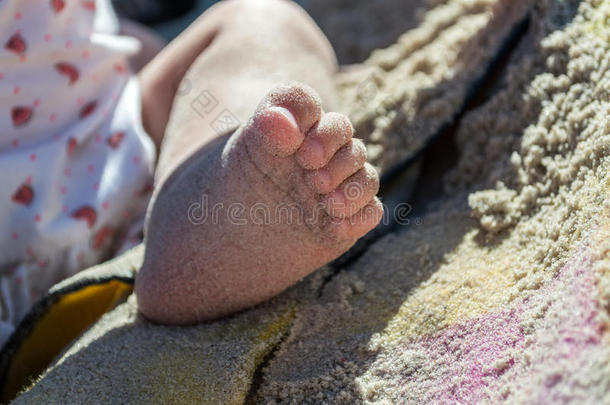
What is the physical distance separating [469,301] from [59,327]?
489 millimetres

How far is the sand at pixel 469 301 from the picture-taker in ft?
1.48

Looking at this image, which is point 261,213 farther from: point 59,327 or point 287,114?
point 59,327

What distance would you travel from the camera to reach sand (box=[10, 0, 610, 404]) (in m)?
0.45

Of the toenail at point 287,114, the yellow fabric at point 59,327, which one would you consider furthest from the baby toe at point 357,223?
the yellow fabric at point 59,327

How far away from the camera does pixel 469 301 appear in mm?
554

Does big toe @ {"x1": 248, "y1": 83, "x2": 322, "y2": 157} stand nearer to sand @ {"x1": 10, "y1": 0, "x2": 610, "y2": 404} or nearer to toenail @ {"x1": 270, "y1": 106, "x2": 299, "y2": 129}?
toenail @ {"x1": 270, "y1": 106, "x2": 299, "y2": 129}

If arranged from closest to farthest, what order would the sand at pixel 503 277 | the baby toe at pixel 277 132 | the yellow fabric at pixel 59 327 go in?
1. the sand at pixel 503 277
2. the baby toe at pixel 277 132
3. the yellow fabric at pixel 59 327

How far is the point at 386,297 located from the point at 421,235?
4.3 inches

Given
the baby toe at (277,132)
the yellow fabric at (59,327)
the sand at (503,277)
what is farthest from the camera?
the yellow fabric at (59,327)

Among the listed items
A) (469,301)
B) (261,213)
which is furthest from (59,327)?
(469,301)

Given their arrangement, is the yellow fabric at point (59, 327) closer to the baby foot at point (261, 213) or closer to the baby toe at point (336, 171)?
the baby foot at point (261, 213)

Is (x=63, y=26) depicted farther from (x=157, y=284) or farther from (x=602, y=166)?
(x=602, y=166)

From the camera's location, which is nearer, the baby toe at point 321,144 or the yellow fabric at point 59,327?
the baby toe at point 321,144

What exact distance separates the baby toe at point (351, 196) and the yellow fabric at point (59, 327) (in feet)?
0.95
